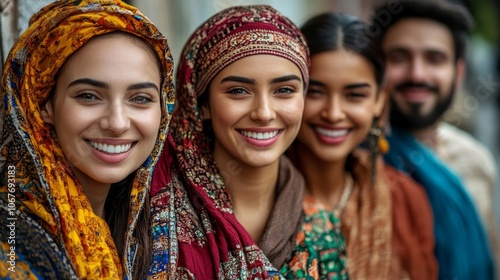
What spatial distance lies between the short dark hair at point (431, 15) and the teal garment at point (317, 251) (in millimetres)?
1495

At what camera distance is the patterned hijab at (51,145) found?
2.25 m

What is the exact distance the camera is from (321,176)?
3393 millimetres

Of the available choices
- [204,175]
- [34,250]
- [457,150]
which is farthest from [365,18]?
[34,250]

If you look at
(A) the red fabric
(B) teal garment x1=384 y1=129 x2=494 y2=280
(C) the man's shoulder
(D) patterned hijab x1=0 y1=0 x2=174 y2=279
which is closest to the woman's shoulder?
(D) patterned hijab x1=0 y1=0 x2=174 y2=279

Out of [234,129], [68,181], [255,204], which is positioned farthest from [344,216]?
[68,181]

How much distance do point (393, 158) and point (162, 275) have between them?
6.61 feet

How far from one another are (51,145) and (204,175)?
25.3 inches

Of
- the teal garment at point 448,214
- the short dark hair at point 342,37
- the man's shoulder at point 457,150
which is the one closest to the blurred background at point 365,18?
the short dark hair at point 342,37

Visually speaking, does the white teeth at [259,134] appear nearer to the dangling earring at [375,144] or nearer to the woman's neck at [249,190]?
the woman's neck at [249,190]

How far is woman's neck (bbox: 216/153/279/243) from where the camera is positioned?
9.34 feet

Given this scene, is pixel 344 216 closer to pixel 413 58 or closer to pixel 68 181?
pixel 413 58

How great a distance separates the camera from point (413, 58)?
13.3 ft

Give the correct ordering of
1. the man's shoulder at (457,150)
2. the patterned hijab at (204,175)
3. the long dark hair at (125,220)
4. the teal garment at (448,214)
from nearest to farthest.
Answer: the long dark hair at (125,220), the patterned hijab at (204,175), the teal garment at (448,214), the man's shoulder at (457,150)

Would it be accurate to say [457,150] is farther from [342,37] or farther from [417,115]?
[342,37]
